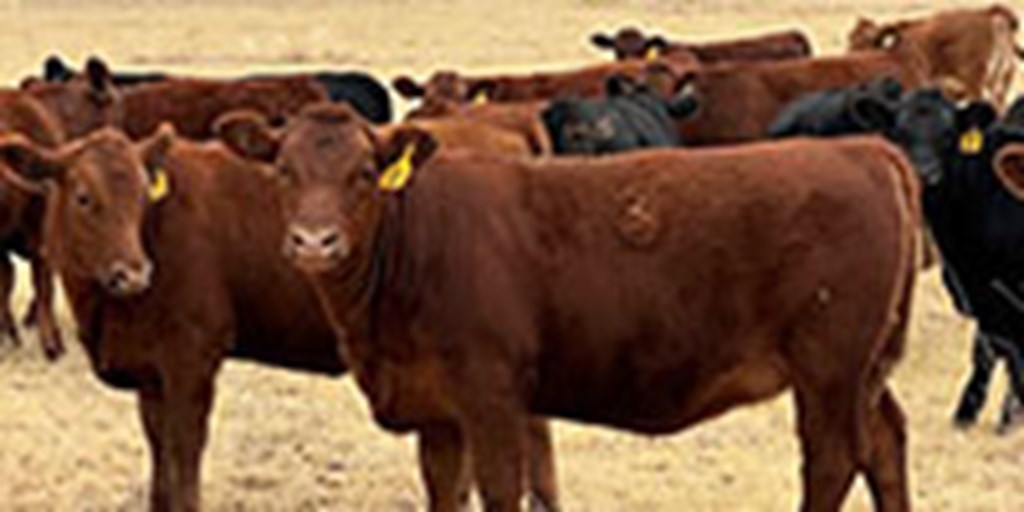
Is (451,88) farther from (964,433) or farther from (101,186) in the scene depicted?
(101,186)

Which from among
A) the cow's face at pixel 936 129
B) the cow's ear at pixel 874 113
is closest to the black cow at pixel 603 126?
the cow's ear at pixel 874 113

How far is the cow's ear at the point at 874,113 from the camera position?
9.52 metres

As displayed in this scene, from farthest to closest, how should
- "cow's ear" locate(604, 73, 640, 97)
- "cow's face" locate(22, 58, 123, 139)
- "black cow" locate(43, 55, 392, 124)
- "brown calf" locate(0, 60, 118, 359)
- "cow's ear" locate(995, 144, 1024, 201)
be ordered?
"black cow" locate(43, 55, 392, 124)
"cow's ear" locate(604, 73, 640, 97)
"cow's face" locate(22, 58, 123, 139)
"brown calf" locate(0, 60, 118, 359)
"cow's ear" locate(995, 144, 1024, 201)

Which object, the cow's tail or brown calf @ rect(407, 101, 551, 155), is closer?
the cow's tail

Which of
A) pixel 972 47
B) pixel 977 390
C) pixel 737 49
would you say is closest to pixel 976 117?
pixel 977 390

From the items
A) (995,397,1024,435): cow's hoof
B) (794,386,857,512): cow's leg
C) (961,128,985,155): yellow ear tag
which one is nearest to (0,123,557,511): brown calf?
(794,386,857,512): cow's leg

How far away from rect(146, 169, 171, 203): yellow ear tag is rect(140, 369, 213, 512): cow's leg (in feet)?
2.15

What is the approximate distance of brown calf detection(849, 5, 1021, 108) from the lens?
52.7 ft

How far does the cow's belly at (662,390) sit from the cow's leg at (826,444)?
0.12 m

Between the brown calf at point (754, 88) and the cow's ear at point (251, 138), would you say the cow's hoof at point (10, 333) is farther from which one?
the brown calf at point (754, 88)

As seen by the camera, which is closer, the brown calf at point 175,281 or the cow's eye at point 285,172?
the cow's eye at point 285,172

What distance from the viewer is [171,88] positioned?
495 inches

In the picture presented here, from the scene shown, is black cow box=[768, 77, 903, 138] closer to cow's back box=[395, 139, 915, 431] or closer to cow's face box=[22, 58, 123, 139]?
cow's back box=[395, 139, 915, 431]

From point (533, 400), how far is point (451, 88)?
299 inches
